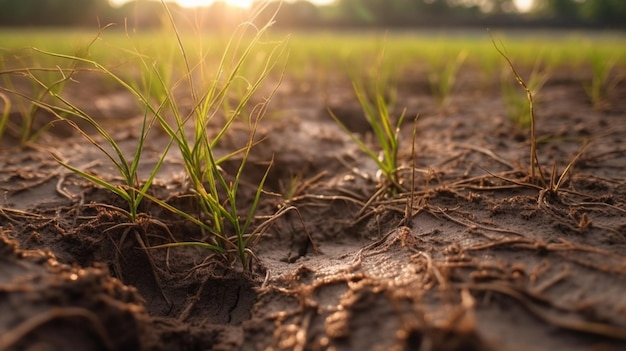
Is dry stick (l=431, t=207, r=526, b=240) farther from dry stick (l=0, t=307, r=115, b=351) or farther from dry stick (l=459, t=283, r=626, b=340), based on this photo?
dry stick (l=0, t=307, r=115, b=351)

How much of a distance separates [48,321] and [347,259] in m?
0.73

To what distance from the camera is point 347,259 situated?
4.13 ft

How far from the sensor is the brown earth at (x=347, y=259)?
827mm

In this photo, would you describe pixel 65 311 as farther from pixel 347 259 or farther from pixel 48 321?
pixel 347 259

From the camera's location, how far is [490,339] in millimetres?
777

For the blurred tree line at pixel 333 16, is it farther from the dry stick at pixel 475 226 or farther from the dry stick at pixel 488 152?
the dry stick at pixel 475 226

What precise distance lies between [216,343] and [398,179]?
0.89 metres

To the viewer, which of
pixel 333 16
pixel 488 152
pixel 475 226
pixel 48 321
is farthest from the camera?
pixel 333 16

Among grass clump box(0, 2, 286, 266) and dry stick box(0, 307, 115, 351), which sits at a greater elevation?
grass clump box(0, 2, 286, 266)

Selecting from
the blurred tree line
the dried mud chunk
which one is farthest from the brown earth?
the blurred tree line

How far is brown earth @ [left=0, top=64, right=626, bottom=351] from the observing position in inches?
32.6

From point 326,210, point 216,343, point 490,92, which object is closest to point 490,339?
point 216,343

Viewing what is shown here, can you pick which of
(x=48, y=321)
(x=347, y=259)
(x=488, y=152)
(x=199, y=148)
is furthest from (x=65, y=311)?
(x=488, y=152)

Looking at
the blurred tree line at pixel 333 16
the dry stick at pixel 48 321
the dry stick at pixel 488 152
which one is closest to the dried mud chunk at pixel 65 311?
the dry stick at pixel 48 321
